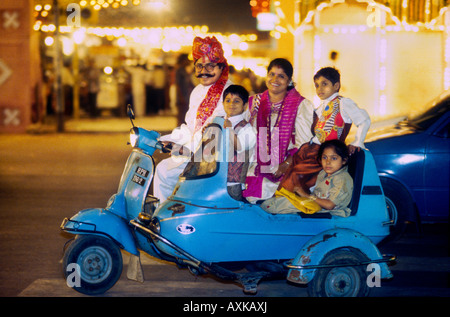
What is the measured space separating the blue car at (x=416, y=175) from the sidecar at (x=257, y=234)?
2042 millimetres

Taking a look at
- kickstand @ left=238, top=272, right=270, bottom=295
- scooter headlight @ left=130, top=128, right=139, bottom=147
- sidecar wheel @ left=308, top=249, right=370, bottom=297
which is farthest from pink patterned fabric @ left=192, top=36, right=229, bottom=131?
sidecar wheel @ left=308, top=249, right=370, bottom=297

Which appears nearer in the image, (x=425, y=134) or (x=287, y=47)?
(x=425, y=134)

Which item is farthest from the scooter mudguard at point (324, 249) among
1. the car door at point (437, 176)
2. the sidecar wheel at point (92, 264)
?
the car door at point (437, 176)

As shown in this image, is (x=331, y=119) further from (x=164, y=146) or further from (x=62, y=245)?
(x=62, y=245)

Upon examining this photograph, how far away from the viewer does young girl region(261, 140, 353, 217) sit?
5.21 meters

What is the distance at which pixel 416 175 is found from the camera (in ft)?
24.0

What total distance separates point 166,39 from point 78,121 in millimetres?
5037

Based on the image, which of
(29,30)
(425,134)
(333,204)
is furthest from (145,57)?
(333,204)

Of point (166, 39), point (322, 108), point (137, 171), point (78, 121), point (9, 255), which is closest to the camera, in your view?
point (137, 171)

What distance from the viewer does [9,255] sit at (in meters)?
6.64

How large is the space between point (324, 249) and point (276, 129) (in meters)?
1.27

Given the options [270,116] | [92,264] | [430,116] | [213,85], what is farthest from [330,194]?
[430,116]
